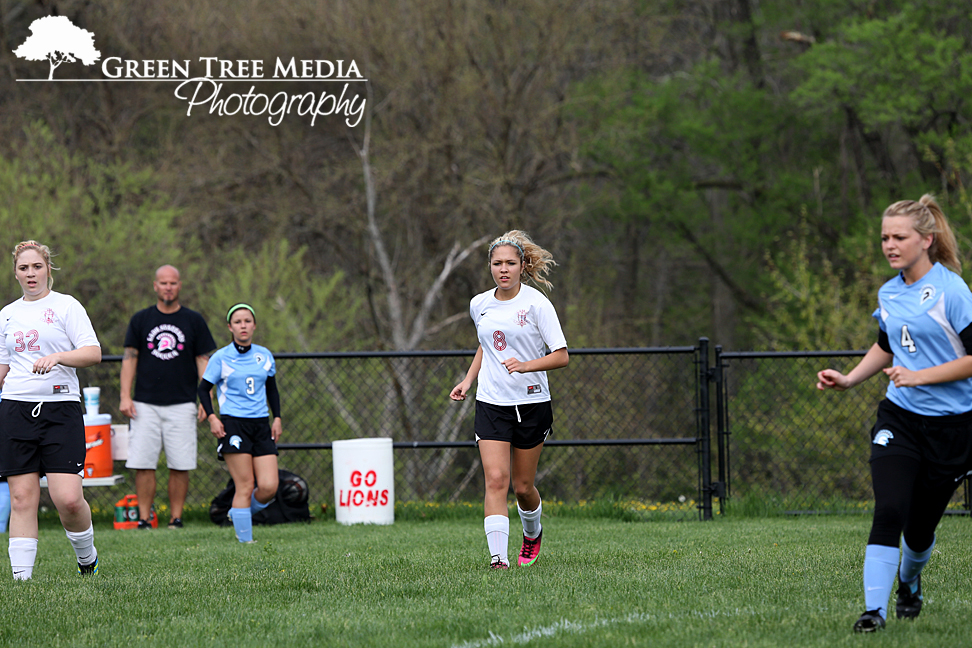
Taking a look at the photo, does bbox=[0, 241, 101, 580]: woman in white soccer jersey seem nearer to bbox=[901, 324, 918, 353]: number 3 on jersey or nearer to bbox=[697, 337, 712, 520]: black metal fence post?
bbox=[901, 324, 918, 353]: number 3 on jersey

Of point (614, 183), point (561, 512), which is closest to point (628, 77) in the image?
point (614, 183)

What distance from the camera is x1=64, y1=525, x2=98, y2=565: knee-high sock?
6.04 meters

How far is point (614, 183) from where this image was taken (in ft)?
83.9

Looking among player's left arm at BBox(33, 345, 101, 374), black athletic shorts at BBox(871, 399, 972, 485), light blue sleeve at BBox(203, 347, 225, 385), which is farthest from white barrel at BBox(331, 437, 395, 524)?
black athletic shorts at BBox(871, 399, 972, 485)

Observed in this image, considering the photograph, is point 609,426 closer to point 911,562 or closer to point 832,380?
point 832,380

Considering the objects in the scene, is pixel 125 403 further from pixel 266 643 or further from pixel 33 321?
pixel 266 643

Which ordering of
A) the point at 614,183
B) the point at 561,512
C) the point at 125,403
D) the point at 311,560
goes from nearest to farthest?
the point at 311,560 < the point at 125,403 < the point at 561,512 < the point at 614,183

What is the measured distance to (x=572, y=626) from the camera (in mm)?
4188

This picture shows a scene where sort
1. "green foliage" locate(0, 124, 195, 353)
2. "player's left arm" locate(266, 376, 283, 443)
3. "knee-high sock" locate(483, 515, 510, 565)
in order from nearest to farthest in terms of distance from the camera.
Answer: "knee-high sock" locate(483, 515, 510, 565)
"player's left arm" locate(266, 376, 283, 443)
"green foliage" locate(0, 124, 195, 353)

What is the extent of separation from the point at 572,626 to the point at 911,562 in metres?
1.55

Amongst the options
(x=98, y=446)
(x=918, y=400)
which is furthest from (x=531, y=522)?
(x=98, y=446)

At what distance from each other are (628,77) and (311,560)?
18425 mm

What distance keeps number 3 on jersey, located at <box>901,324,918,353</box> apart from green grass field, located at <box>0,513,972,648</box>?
1.18 meters

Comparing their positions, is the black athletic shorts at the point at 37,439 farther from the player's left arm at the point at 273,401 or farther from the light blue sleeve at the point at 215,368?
the player's left arm at the point at 273,401
